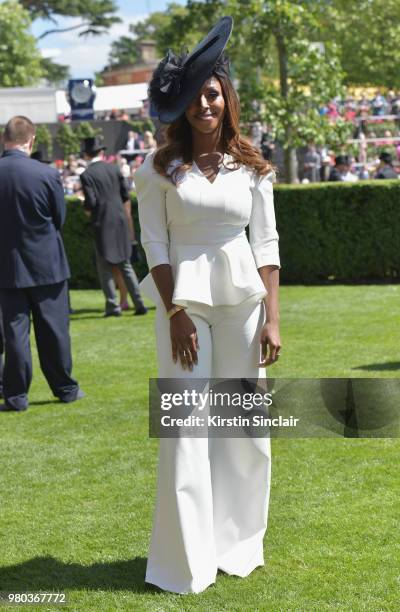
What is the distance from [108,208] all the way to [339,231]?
420 centimetres

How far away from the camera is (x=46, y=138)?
4034cm

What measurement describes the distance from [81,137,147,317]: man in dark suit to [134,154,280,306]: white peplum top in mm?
8647

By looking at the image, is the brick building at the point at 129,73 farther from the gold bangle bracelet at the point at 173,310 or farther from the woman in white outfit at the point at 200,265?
the gold bangle bracelet at the point at 173,310

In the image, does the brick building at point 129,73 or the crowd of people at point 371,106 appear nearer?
the crowd of people at point 371,106

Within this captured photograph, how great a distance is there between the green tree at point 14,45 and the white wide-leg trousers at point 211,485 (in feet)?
189

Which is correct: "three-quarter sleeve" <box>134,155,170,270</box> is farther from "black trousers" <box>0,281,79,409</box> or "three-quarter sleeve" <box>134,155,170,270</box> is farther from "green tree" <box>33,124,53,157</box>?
"green tree" <box>33,124,53,157</box>

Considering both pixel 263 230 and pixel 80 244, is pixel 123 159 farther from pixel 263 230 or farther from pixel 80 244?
pixel 263 230

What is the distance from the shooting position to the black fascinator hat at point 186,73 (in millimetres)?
4262

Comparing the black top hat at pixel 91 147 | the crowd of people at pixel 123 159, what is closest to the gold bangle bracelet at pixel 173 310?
the black top hat at pixel 91 147

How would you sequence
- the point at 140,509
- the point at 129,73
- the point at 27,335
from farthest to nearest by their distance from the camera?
the point at 129,73, the point at 27,335, the point at 140,509

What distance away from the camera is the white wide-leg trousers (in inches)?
171

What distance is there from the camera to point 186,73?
14.1 feet

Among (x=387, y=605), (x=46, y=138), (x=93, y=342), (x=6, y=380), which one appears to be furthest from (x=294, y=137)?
(x=46, y=138)

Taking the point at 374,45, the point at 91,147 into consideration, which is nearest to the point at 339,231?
the point at 91,147
